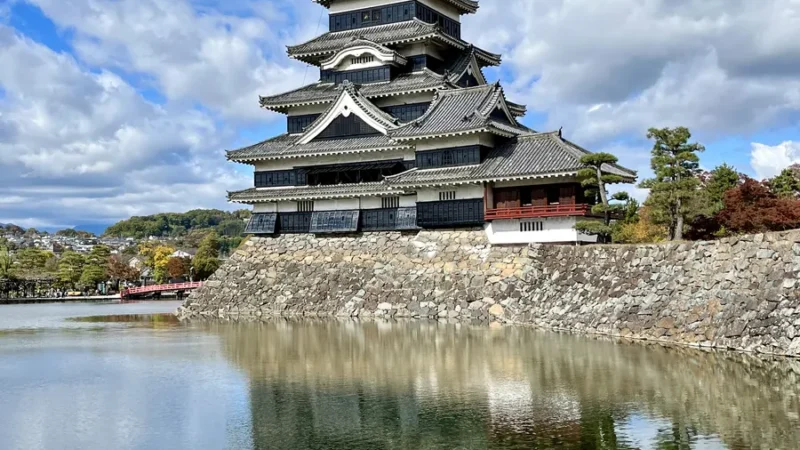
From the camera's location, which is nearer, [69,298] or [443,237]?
[443,237]

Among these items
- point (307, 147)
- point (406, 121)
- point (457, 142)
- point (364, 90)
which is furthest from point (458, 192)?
point (307, 147)

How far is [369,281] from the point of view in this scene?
37250mm

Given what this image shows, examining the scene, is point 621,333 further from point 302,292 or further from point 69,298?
point 69,298

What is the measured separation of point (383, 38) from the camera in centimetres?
4403

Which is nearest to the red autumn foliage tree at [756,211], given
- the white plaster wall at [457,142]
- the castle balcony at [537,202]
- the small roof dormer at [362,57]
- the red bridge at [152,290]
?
the castle balcony at [537,202]

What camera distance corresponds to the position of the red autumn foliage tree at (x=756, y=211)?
96.0 ft

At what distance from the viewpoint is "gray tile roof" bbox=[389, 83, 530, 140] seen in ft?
120

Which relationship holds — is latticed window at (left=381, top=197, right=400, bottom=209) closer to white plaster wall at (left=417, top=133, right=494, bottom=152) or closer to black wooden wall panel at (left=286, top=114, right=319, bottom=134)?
white plaster wall at (left=417, top=133, right=494, bottom=152)

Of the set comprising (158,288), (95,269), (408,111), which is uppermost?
(408,111)

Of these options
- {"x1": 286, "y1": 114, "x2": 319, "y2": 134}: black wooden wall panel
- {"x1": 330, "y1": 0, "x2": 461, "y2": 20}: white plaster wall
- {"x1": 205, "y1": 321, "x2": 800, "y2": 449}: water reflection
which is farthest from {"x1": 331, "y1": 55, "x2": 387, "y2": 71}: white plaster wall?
{"x1": 205, "y1": 321, "x2": 800, "y2": 449}: water reflection

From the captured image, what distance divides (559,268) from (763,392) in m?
15.3

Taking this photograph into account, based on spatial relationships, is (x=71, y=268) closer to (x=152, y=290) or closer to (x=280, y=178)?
(x=152, y=290)

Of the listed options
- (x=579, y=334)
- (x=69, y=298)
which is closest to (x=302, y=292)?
(x=579, y=334)

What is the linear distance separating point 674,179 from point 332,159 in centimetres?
1765
